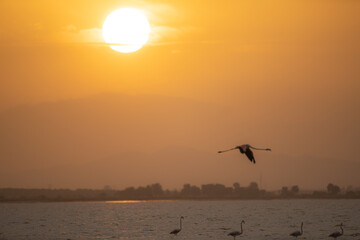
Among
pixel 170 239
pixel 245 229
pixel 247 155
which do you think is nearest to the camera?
pixel 247 155

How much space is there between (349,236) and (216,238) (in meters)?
16.0

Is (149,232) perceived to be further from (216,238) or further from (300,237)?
(300,237)

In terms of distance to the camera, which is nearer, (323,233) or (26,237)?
(26,237)

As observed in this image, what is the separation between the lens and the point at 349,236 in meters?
76.2

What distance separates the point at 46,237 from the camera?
75250 mm

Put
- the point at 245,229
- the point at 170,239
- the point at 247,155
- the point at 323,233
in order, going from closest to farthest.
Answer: the point at 247,155, the point at 170,239, the point at 323,233, the point at 245,229

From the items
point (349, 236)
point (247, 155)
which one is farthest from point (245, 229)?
point (247, 155)

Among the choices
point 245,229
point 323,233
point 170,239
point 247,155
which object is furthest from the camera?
point 245,229

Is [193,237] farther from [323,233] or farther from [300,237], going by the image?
[323,233]

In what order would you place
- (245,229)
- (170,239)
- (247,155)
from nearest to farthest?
(247,155)
(170,239)
(245,229)

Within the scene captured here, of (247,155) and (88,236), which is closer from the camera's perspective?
(247,155)

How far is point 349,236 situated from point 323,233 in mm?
6333

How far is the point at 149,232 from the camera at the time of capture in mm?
83250

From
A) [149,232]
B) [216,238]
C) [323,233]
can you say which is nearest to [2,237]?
[149,232]
